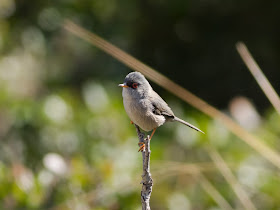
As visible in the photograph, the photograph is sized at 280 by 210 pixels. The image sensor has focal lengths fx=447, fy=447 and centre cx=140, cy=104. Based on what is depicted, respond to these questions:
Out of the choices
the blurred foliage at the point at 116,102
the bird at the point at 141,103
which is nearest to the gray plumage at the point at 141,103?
the bird at the point at 141,103

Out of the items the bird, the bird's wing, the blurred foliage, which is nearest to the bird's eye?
the bird

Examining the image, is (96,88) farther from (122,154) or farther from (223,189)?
(223,189)

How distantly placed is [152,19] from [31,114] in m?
2.92

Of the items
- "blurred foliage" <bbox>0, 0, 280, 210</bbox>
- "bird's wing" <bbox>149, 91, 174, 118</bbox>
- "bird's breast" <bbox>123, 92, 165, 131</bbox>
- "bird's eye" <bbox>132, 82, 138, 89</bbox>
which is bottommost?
"bird's breast" <bbox>123, 92, 165, 131</bbox>

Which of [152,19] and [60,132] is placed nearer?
[60,132]

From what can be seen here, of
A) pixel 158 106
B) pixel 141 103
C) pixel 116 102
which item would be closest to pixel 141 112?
pixel 141 103

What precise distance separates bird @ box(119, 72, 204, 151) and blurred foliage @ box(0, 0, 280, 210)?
32cm

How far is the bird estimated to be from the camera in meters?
2.29

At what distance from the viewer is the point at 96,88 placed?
4.54 meters

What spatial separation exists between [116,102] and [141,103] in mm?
2089

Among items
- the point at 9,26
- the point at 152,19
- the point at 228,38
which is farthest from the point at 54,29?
the point at 228,38

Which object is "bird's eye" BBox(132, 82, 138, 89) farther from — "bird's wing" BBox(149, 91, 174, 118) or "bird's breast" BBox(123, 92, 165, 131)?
"bird's wing" BBox(149, 91, 174, 118)

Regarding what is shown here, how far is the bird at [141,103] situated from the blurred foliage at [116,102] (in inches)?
12.5

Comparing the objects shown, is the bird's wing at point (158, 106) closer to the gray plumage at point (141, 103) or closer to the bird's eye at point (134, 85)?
the gray plumage at point (141, 103)
